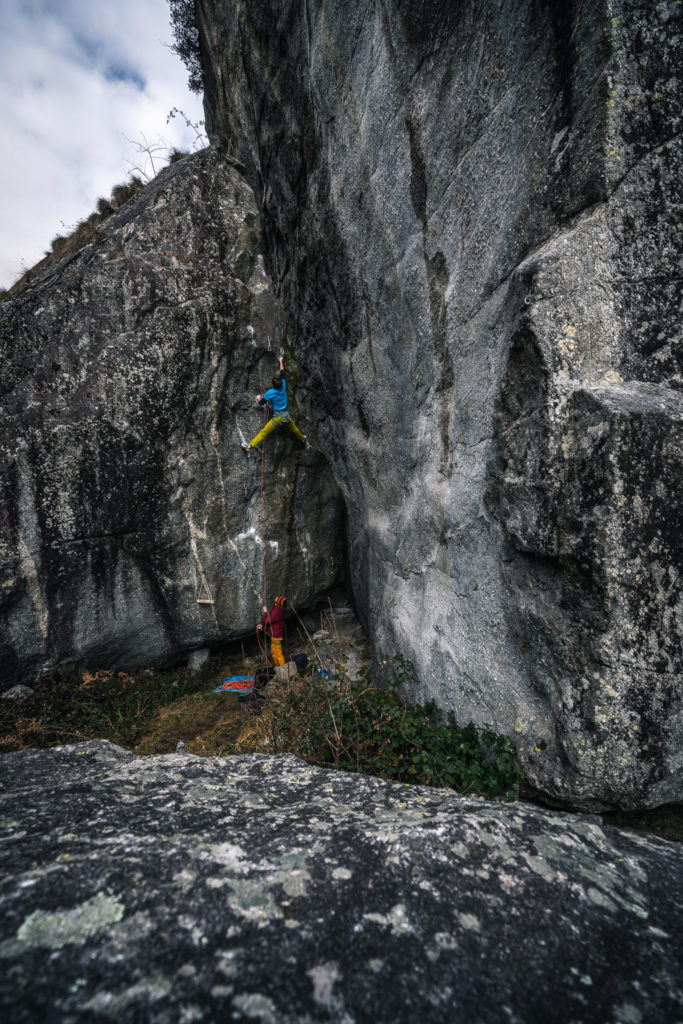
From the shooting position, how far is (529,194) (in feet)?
10.8

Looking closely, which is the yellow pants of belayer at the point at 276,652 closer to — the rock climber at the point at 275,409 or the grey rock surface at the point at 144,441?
the grey rock surface at the point at 144,441

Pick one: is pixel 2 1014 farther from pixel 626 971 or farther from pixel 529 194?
pixel 529 194

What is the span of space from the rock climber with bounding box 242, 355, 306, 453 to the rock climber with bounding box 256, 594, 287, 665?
9.23 feet

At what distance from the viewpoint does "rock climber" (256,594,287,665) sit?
8.53m

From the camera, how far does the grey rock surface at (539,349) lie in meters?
2.82

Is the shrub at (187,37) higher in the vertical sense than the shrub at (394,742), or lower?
higher

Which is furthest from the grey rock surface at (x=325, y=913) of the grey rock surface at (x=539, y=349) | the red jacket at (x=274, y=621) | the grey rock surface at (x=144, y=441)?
the red jacket at (x=274, y=621)

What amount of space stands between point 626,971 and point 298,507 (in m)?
7.87

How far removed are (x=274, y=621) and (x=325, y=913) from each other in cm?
717

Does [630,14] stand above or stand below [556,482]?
above

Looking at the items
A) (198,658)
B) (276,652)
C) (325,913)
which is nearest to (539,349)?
(325,913)

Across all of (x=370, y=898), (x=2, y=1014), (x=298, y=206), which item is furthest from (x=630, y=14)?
(x=298, y=206)

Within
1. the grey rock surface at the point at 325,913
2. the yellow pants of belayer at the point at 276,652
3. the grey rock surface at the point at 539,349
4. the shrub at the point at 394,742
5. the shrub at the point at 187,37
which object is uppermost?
the shrub at the point at 187,37

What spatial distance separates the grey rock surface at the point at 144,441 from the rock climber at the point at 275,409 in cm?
21
